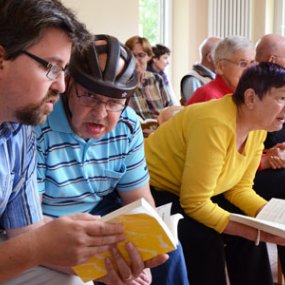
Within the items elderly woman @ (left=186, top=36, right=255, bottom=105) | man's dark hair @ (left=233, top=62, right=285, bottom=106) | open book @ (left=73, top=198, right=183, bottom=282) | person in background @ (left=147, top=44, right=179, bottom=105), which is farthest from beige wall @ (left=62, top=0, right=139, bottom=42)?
open book @ (left=73, top=198, right=183, bottom=282)

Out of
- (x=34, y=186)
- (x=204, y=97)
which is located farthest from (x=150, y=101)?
(x=34, y=186)

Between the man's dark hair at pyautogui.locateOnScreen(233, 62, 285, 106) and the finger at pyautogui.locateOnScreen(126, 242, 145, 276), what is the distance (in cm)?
Result: 92

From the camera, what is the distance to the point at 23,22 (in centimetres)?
102

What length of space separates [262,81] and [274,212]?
1.69ft

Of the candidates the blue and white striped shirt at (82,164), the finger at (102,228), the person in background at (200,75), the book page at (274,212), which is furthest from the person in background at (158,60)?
the finger at (102,228)

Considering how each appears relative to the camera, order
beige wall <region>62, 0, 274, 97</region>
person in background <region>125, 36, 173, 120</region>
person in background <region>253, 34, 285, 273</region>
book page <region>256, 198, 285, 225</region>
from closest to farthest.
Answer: book page <region>256, 198, 285, 225</region> < person in background <region>253, 34, 285, 273</region> < person in background <region>125, 36, 173, 120</region> < beige wall <region>62, 0, 274, 97</region>

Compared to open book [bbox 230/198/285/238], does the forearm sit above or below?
above

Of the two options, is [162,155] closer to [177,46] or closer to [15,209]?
[15,209]

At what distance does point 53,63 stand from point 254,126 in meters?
1.03

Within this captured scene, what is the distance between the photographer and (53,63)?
1.07 meters

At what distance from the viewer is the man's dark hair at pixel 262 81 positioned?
72.4 inches

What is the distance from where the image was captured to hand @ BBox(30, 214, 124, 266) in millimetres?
985

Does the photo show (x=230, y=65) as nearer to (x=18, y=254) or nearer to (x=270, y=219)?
(x=270, y=219)

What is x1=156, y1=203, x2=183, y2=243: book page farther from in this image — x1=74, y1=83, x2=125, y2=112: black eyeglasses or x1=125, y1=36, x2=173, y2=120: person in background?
x1=125, y1=36, x2=173, y2=120: person in background
